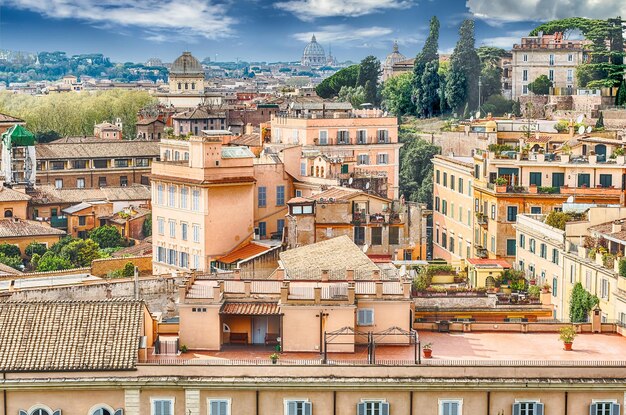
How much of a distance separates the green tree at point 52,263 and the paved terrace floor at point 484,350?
91.0 feet

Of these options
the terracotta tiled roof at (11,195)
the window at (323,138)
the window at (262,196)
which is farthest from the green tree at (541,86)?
the window at (262,196)

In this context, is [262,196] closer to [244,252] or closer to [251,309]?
[244,252]

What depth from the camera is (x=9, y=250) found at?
56688 mm

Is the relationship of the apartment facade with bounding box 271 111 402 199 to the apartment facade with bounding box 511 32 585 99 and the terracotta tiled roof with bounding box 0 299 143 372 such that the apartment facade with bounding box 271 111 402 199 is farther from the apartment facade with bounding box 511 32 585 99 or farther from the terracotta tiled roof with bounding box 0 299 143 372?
the terracotta tiled roof with bounding box 0 299 143 372

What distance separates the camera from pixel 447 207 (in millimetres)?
51188

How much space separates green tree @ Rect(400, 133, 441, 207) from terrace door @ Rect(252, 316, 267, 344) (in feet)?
117

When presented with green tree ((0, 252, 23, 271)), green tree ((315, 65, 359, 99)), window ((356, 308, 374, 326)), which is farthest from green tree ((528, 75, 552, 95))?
window ((356, 308, 374, 326))

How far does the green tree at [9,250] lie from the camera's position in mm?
56466

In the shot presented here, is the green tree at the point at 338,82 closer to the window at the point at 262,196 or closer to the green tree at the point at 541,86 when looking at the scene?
the green tree at the point at 541,86

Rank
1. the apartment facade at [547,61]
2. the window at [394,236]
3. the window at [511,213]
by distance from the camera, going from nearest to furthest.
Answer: the window at [394,236]
the window at [511,213]
the apartment facade at [547,61]

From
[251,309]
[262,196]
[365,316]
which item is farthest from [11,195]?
[365,316]

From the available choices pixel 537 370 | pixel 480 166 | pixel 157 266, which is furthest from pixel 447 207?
pixel 537 370

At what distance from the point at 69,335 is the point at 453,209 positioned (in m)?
27.5

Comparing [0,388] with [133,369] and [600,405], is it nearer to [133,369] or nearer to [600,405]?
[133,369]
